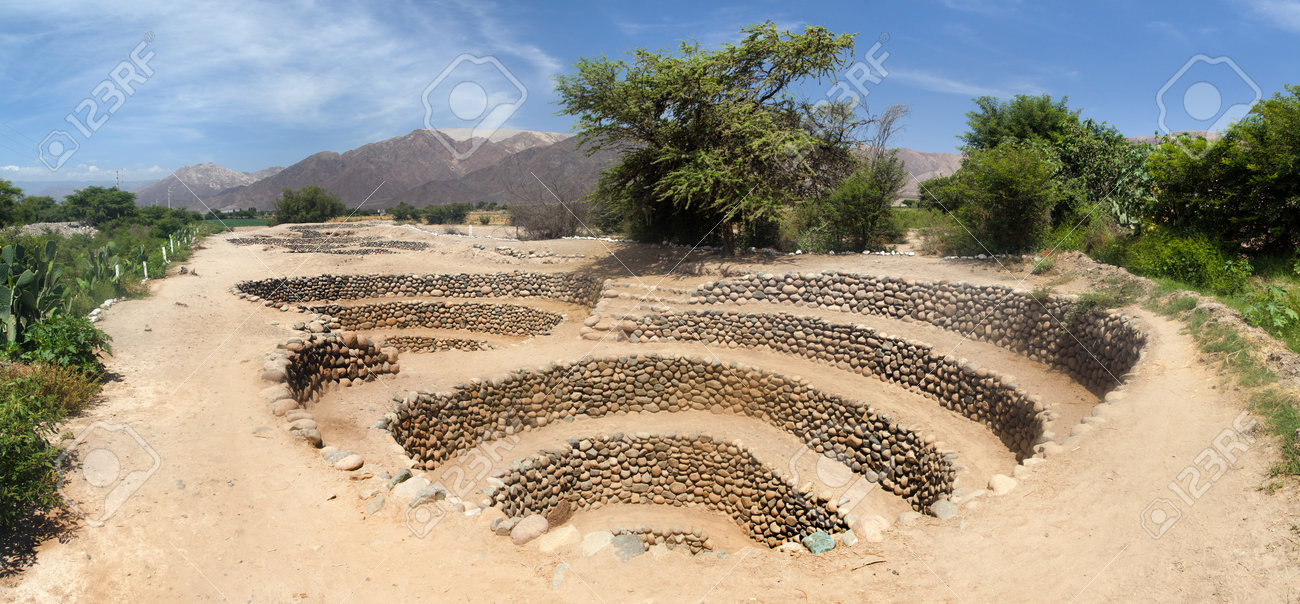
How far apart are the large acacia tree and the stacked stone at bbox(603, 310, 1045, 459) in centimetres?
342

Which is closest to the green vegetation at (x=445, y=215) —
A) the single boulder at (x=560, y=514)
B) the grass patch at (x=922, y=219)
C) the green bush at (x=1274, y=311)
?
the grass patch at (x=922, y=219)

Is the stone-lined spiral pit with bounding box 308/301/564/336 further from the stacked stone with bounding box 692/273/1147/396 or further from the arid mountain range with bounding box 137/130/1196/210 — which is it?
the arid mountain range with bounding box 137/130/1196/210

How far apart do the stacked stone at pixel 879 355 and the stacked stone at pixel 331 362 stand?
5.07 m

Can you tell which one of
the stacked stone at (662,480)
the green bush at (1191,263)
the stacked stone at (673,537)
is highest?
the green bush at (1191,263)

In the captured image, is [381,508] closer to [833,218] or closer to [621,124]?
[621,124]

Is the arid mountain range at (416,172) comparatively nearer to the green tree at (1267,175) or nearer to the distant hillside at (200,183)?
the distant hillside at (200,183)

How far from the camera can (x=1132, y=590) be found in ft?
13.1

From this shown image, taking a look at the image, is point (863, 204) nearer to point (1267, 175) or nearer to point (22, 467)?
point (1267, 175)

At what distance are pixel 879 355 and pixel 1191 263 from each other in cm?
526

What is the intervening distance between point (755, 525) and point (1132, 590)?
5.93m

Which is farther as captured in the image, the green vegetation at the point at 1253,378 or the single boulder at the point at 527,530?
the single boulder at the point at 527,530

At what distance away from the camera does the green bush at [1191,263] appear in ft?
31.0

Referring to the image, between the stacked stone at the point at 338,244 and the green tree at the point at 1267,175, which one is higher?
the green tree at the point at 1267,175

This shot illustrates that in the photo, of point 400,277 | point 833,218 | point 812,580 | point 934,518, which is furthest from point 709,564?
point 400,277
